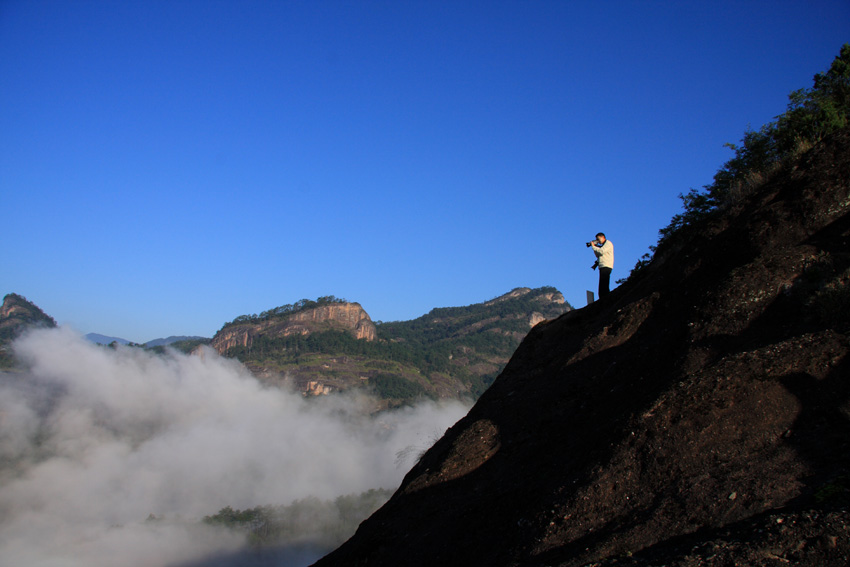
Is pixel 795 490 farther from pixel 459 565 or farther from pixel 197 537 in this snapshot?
pixel 197 537

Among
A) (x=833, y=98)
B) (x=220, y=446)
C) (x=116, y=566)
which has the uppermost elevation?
(x=220, y=446)

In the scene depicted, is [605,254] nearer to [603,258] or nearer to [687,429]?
[603,258]

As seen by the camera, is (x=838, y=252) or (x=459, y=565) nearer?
(x=459, y=565)

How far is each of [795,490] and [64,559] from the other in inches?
5901

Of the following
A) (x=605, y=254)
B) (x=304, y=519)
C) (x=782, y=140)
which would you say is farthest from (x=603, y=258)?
(x=304, y=519)

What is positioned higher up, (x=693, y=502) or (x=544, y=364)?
(x=544, y=364)

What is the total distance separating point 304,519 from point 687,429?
469 ft

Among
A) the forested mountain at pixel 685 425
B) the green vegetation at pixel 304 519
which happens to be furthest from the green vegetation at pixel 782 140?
the green vegetation at pixel 304 519

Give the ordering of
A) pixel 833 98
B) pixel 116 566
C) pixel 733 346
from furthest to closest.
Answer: pixel 116 566 → pixel 833 98 → pixel 733 346

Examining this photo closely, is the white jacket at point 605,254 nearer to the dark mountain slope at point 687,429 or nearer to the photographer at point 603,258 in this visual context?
the photographer at point 603,258

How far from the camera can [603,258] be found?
15.7 metres

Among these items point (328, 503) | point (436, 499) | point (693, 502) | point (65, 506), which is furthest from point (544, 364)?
point (65, 506)

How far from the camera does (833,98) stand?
16.8 meters

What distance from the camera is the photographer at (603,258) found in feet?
50.8
